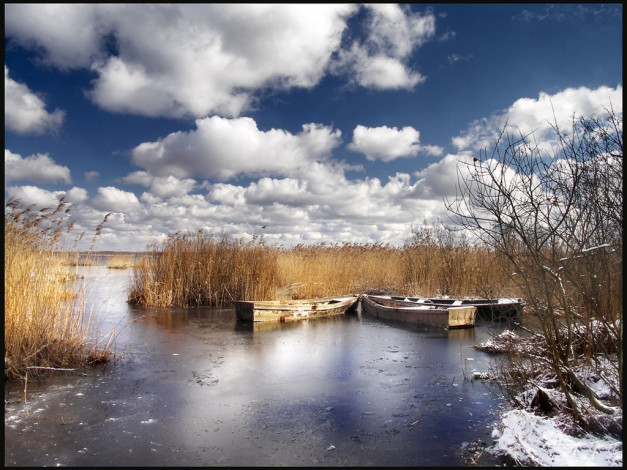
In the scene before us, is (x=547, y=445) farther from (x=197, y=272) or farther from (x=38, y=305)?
(x=197, y=272)

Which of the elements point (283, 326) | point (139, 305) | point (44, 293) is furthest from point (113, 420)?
point (139, 305)

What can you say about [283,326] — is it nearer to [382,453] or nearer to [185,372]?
[185,372]

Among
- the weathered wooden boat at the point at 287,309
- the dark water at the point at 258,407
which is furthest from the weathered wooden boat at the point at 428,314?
the dark water at the point at 258,407

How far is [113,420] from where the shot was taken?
183 inches

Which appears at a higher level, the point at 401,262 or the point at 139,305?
the point at 401,262

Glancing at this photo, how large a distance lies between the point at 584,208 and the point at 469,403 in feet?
8.66

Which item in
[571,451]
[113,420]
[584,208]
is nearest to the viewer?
[571,451]

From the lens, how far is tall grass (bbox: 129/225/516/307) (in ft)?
44.7

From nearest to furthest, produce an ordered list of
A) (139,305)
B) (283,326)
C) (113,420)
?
(113,420), (283,326), (139,305)

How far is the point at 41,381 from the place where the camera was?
5805mm

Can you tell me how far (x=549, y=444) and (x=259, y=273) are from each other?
10483 millimetres

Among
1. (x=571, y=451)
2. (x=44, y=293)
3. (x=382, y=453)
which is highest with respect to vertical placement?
(x=44, y=293)

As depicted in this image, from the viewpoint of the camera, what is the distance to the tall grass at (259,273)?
13.6m

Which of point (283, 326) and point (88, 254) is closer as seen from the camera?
point (88, 254)
